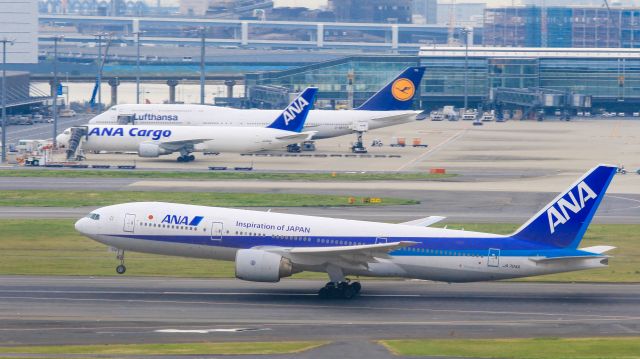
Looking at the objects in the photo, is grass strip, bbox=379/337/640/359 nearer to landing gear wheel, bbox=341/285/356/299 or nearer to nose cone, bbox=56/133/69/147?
landing gear wheel, bbox=341/285/356/299

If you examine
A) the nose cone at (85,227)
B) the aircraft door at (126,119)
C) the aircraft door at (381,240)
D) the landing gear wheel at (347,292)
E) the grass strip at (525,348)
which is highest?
the aircraft door at (126,119)

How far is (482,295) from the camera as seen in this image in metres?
56.3

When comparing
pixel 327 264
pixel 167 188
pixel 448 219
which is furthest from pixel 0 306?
pixel 167 188

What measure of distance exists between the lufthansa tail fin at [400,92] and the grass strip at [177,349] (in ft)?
339

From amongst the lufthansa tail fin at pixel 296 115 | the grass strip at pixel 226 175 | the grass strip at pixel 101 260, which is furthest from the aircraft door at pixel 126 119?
the grass strip at pixel 101 260

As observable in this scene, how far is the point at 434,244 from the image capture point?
54.5 metres

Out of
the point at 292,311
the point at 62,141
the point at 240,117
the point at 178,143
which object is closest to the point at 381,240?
the point at 292,311

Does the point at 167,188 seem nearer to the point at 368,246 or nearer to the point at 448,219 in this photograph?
the point at 448,219

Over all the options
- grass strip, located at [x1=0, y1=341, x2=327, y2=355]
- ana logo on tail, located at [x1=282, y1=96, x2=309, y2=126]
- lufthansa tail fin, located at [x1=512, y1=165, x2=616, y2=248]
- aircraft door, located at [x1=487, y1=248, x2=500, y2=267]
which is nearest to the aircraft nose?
ana logo on tail, located at [x1=282, y1=96, x2=309, y2=126]

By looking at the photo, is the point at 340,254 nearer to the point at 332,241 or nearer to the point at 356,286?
the point at 332,241

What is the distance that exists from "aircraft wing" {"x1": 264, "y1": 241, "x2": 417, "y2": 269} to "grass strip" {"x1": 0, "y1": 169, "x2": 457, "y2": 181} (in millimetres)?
53516

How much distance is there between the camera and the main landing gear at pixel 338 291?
55062 millimetres

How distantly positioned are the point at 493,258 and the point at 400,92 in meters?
94.1

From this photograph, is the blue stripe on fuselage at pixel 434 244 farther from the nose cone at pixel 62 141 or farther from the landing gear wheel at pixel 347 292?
the nose cone at pixel 62 141
